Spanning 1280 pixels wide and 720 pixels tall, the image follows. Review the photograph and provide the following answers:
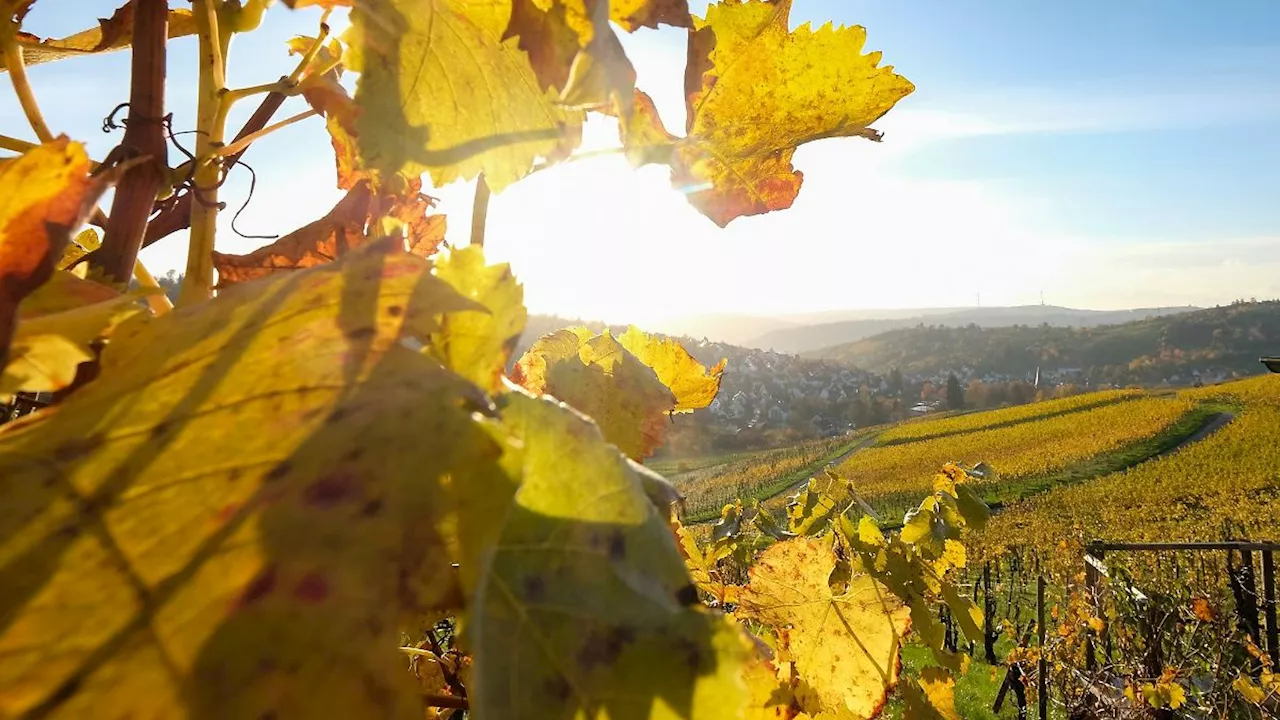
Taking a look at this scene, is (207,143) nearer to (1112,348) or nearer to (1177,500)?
(1177,500)

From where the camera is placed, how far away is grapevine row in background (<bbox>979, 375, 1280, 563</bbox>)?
18547 mm

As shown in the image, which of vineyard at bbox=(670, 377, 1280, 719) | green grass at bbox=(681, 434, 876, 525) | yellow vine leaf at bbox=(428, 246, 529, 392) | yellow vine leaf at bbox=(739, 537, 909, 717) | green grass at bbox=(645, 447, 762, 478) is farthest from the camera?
green grass at bbox=(645, 447, 762, 478)

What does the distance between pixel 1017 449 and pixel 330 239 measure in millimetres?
33586

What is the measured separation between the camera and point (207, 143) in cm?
55

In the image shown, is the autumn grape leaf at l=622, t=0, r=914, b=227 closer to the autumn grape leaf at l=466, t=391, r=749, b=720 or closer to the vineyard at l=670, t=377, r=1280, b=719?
the autumn grape leaf at l=466, t=391, r=749, b=720

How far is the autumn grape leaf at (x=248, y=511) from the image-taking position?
25 centimetres

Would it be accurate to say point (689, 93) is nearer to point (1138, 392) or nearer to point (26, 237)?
point (26, 237)

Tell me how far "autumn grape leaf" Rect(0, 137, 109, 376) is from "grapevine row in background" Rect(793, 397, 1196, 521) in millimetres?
25505

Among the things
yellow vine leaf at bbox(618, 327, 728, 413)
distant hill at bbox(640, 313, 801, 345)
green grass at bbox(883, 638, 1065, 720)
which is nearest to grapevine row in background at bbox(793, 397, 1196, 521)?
green grass at bbox(883, 638, 1065, 720)

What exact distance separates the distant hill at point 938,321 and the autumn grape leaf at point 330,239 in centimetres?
11320

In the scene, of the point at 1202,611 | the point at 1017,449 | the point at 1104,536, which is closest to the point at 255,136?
the point at 1202,611

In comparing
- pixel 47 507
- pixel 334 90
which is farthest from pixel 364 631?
pixel 334 90

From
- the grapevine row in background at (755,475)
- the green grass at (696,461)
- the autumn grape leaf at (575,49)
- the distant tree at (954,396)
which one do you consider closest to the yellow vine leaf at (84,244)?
the autumn grape leaf at (575,49)

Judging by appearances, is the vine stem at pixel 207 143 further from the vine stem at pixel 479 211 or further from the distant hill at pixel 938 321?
the distant hill at pixel 938 321
